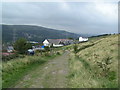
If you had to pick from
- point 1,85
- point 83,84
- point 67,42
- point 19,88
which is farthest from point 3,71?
point 67,42

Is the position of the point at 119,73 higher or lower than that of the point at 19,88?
higher

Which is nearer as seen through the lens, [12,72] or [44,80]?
[44,80]

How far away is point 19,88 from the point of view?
7270mm

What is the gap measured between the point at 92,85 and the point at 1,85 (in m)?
4.41

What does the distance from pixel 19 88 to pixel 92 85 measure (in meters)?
3.30

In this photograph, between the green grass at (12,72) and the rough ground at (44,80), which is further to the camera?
the green grass at (12,72)

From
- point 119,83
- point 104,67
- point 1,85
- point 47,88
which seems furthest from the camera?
point 104,67

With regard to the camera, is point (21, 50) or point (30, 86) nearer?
point (30, 86)

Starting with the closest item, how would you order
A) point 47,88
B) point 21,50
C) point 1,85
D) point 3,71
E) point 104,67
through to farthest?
point 47,88 → point 1,85 → point 104,67 → point 3,71 → point 21,50

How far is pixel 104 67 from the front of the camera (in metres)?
8.52

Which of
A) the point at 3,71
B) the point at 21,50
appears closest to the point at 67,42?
the point at 21,50

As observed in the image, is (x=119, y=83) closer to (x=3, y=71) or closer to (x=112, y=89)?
(x=112, y=89)

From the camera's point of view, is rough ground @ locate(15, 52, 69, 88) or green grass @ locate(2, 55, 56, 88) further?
green grass @ locate(2, 55, 56, 88)

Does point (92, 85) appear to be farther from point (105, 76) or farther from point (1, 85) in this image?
point (1, 85)
